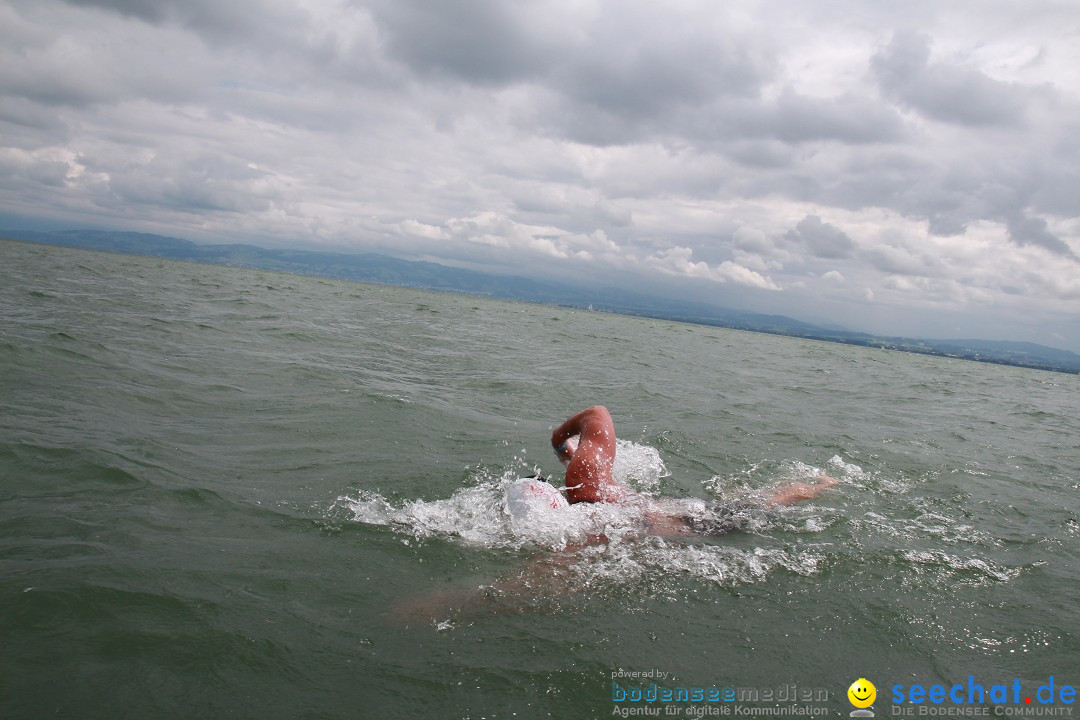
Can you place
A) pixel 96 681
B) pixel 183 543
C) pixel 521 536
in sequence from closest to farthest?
pixel 96 681, pixel 183 543, pixel 521 536

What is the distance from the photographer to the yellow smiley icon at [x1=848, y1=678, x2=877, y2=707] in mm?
3581

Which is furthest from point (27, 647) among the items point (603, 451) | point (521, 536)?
point (603, 451)

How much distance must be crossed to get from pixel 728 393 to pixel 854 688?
12.8 metres

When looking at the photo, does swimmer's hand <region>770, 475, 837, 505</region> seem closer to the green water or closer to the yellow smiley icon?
the green water

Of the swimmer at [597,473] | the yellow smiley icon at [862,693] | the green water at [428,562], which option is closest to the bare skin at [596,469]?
the swimmer at [597,473]

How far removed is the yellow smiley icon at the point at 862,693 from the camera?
3.58 m

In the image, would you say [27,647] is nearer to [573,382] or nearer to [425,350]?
[573,382]

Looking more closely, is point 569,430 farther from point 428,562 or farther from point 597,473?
point 428,562

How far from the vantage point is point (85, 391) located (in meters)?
8.16

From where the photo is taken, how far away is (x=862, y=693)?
367cm

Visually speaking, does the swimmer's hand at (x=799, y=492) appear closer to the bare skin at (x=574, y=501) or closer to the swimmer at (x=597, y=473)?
the bare skin at (x=574, y=501)

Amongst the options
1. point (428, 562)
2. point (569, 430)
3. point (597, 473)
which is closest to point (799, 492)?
point (597, 473)

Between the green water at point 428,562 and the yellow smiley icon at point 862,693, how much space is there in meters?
0.08

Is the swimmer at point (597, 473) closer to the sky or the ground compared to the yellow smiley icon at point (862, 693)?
closer to the sky
